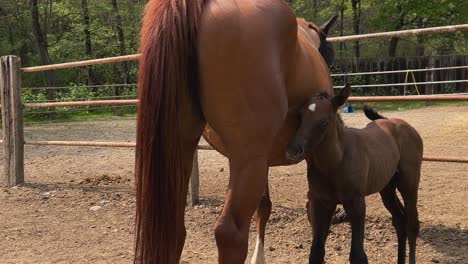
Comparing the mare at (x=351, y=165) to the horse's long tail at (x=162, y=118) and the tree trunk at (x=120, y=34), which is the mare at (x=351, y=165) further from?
the tree trunk at (x=120, y=34)

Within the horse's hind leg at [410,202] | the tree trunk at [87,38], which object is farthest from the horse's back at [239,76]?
the tree trunk at [87,38]

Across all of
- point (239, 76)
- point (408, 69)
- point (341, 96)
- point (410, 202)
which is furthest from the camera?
point (408, 69)

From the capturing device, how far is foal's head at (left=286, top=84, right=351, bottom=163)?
2340mm

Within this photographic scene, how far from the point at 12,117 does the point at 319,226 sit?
478 cm

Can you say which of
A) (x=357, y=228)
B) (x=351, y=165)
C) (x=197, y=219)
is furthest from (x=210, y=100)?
(x=197, y=219)

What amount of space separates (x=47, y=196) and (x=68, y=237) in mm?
1657

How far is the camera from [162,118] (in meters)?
1.94

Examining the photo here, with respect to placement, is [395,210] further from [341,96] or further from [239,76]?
[239,76]

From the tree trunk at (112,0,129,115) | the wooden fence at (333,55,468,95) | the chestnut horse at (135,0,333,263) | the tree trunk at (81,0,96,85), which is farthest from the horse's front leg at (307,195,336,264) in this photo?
the tree trunk at (81,0,96,85)

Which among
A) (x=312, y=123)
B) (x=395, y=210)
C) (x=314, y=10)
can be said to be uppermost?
(x=314, y=10)

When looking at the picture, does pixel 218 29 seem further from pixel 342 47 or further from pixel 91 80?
pixel 342 47

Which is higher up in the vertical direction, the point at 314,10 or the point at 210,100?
the point at 314,10

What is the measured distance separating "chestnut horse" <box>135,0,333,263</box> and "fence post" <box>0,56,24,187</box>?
477 centimetres

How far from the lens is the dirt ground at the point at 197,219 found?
368 centimetres
